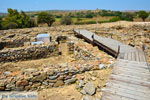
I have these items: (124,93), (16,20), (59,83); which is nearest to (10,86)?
(59,83)

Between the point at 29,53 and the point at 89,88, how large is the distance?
6.59 m

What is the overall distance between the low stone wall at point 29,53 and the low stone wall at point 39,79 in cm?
463

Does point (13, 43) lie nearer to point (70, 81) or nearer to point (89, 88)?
point (70, 81)

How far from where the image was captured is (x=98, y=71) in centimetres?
542

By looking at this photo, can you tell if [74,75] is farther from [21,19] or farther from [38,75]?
[21,19]

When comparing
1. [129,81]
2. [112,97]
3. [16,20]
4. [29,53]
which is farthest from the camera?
[16,20]

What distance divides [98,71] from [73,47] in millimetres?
5461

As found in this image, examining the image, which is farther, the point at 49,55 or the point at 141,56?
the point at 49,55

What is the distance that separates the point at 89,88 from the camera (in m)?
4.37

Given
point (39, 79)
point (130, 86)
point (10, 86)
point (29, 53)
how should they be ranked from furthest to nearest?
point (29, 53), point (39, 79), point (10, 86), point (130, 86)

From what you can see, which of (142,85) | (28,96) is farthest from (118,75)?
(28,96)

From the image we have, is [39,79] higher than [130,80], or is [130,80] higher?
[130,80]

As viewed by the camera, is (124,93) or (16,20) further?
(16,20)

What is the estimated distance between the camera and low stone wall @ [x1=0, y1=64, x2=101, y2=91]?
4691 millimetres
